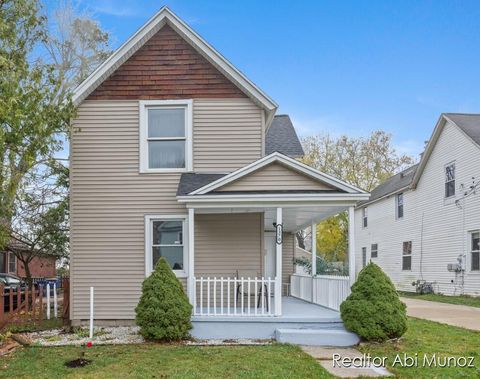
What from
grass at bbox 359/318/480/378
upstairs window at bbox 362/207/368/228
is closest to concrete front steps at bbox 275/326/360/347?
grass at bbox 359/318/480/378

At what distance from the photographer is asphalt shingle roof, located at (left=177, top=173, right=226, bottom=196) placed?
9571mm

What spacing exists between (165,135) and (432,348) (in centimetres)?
710

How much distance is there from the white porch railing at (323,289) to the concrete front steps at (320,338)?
1072mm

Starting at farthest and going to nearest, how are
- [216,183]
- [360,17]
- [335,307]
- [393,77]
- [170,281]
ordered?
[393,77]
[360,17]
[335,307]
[216,183]
[170,281]

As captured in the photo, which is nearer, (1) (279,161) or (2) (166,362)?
(2) (166,362)

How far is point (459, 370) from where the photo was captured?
6.45m

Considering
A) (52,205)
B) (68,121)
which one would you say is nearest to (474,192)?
(68,121)

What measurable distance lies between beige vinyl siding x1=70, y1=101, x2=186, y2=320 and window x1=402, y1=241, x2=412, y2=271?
15546 millimetres

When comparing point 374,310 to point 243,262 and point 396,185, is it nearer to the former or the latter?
point 243,262

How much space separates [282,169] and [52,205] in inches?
422

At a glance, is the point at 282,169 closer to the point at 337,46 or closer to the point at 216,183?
the point at 216,183

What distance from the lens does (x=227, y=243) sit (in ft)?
34.4

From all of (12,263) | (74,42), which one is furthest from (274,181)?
(12,263)

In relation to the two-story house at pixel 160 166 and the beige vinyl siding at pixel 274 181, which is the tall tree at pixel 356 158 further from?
the beige vinyl siding at pixel 274 181
